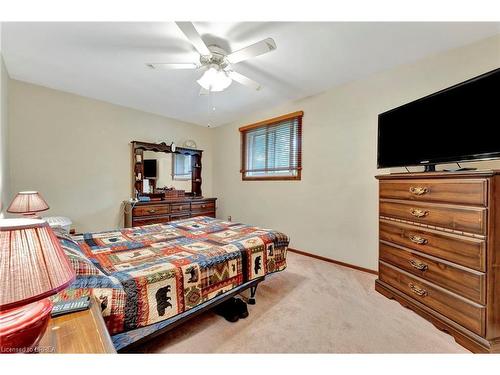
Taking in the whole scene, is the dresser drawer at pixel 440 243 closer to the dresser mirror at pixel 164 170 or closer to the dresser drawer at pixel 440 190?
the dresser drawer at pixel 440 190

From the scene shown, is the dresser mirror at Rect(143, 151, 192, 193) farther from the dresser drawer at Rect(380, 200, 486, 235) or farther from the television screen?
the dresser drawer at Rect(380, 200, 486, 235)

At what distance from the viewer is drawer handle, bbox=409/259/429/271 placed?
1.70 m

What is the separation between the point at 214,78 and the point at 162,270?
6.08 ft

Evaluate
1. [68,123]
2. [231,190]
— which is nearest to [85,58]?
[68,123]

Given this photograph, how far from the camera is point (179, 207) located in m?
3.93

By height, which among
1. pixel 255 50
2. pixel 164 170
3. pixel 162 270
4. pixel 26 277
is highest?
pixel 255 50

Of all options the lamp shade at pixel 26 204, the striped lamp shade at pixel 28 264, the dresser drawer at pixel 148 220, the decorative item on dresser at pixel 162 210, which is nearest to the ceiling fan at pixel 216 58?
the striped lamp shade at pixel 28 264

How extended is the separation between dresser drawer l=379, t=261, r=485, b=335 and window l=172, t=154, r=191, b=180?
374 cm

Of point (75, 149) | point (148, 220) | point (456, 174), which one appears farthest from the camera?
point (148, 220)

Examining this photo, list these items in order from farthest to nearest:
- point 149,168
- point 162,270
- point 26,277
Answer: point 149,168
point 162,270
point 26,277

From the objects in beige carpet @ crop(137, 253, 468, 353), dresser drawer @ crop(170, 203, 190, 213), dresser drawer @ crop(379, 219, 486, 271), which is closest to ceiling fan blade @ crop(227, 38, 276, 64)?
dresser drawer @ crop(379, 219, 486, 271)

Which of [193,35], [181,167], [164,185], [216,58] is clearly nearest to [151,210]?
[164,185]

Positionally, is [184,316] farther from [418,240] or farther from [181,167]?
[181,167]
